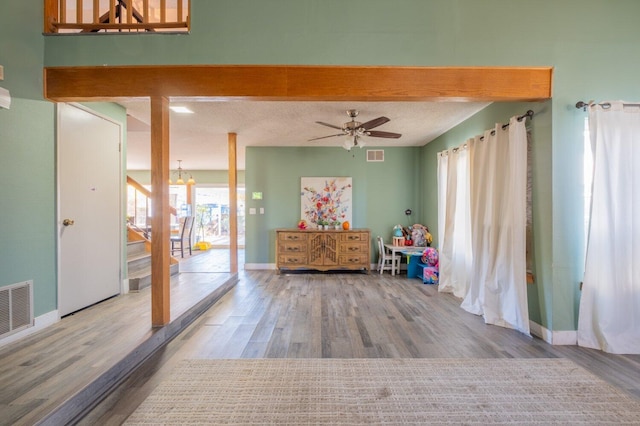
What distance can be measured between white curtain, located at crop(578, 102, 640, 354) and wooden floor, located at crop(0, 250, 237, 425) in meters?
3.89

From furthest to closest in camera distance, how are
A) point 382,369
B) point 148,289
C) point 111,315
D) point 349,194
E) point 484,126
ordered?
1. point 349,194
2. point 148,289
3. point 484,126
4. point 111,315
5. point 382,369

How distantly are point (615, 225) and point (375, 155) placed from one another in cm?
402

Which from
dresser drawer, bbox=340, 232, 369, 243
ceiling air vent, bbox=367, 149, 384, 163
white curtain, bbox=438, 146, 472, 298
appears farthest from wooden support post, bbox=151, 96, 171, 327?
ceiling air vent, bbox=367, 149, 384, 163

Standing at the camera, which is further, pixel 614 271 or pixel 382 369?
pixel 614 271

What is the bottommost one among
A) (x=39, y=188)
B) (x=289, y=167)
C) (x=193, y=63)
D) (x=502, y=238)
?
(x=502, y=238)

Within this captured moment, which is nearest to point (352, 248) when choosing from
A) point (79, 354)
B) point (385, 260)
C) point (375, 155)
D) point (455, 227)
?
point (385, 260)

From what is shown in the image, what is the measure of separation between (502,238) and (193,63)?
3.55 meters

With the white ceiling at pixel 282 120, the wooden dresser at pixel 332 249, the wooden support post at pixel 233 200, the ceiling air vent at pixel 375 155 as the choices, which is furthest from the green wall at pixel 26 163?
the ceiling air vent at pixel 375 155

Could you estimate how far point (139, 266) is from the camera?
4.41m

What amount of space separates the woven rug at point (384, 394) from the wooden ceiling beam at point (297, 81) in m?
2.34

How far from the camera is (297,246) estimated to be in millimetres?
5527

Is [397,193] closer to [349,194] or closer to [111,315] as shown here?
[349,194]

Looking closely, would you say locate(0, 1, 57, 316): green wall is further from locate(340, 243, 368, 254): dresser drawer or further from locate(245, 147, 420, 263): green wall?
locate(340, 243, 368, 254): dresser drawer

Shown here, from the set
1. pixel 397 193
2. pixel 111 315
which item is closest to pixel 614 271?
pixel 397 193
